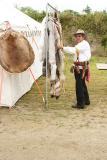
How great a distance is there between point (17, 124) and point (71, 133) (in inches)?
39.9

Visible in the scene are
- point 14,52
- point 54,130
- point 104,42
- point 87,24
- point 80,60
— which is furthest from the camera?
point 87,24

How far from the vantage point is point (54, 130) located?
7.38 meters

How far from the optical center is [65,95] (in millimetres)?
10594

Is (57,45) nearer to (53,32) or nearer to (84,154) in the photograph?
(53,32)

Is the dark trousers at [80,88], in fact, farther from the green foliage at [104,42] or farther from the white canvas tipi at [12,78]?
the green foliage at [104,42]

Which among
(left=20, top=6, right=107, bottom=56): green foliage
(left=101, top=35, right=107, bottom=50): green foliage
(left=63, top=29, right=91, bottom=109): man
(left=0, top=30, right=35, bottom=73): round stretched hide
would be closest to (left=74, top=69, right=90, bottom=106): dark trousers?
(left=63, top=29, right=91, bottom=109): man

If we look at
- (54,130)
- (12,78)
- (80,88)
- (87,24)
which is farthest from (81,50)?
(87,24)

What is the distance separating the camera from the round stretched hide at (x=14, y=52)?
28.3 ft

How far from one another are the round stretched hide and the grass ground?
2.67ft

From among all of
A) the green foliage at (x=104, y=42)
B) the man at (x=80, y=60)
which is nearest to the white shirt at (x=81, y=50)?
the man at (x=80, y=60)

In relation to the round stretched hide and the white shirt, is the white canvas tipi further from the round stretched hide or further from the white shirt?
the white shirt

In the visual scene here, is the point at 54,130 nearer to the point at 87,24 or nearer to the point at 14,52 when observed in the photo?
the point at 14,52

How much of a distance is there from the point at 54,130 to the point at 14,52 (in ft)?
6.64

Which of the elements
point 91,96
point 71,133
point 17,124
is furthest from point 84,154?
point 91,96
